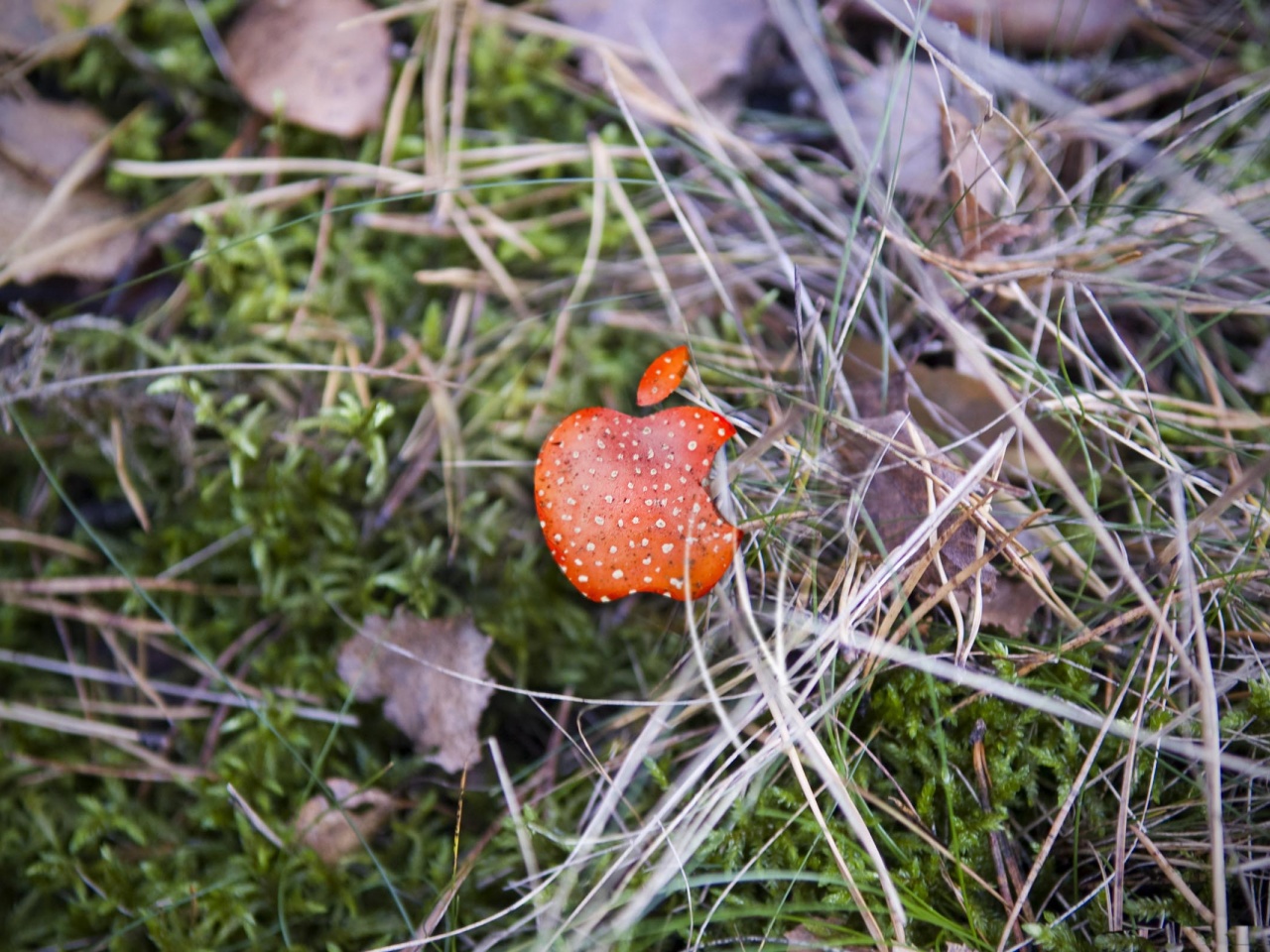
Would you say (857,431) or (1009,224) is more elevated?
(1009,224)

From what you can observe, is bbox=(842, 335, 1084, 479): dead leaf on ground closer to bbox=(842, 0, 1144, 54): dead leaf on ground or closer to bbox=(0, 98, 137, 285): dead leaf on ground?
bbox=(842, 0, 1144, 54): dead leaf on ground

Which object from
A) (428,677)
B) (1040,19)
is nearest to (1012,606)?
(428,677)

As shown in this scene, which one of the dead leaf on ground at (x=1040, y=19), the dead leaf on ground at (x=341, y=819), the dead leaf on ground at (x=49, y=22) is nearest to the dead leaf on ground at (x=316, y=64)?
the dead leaf on ground at (x=49, y=22)

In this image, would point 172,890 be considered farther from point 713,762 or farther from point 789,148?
point 789,148

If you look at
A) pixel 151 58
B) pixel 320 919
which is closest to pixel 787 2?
pixel 151 58

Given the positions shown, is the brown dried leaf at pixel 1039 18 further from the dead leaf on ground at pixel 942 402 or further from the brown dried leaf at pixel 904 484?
the brown dried leaf at pixel 904 484

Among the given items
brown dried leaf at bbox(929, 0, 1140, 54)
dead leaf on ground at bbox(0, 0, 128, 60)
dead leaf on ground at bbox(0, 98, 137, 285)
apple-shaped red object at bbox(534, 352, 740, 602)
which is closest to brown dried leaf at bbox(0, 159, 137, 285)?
dead leaf on ground at bbox(0, 98, 137, 285)

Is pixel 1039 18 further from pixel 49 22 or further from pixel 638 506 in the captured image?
pixel 49 22
